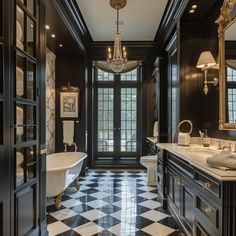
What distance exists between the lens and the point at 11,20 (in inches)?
79.3

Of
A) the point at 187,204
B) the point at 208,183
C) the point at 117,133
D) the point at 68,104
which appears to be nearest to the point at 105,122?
the point at 117,133

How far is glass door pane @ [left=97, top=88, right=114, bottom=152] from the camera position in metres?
6.85

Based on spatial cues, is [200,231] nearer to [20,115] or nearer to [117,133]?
[20,115]

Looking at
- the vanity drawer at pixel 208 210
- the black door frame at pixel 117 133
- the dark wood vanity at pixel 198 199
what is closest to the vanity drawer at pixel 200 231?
the dark wood vanity at pixel 198 199

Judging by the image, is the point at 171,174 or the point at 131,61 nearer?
the point at 171,174

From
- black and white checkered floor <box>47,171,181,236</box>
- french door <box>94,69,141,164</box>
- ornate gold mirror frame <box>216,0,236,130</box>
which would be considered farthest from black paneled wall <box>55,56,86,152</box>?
ornate gold mirror frame <box>216,0,236,130</box>

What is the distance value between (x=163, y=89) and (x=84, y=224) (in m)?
Answer: 3.15

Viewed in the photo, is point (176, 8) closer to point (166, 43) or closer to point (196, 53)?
point (196, 53)

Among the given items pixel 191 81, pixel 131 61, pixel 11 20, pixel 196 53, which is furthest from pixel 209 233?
pixel 131 61

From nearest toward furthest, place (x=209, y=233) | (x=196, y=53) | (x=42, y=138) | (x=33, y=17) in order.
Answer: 1. (x=209, y=233)
2. (x=33, y=17)
3. (x=42, y=138)
4. (x=196, y=53)

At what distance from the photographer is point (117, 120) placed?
6836 mm

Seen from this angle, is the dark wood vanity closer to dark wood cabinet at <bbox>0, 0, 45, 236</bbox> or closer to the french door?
dark wood cabinet at <bbox>0, 0, 45, 236</bbox>

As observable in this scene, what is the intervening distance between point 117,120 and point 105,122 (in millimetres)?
324

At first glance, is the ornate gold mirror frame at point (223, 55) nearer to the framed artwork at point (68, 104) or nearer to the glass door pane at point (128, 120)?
the framed artwork at point (68, 104)
